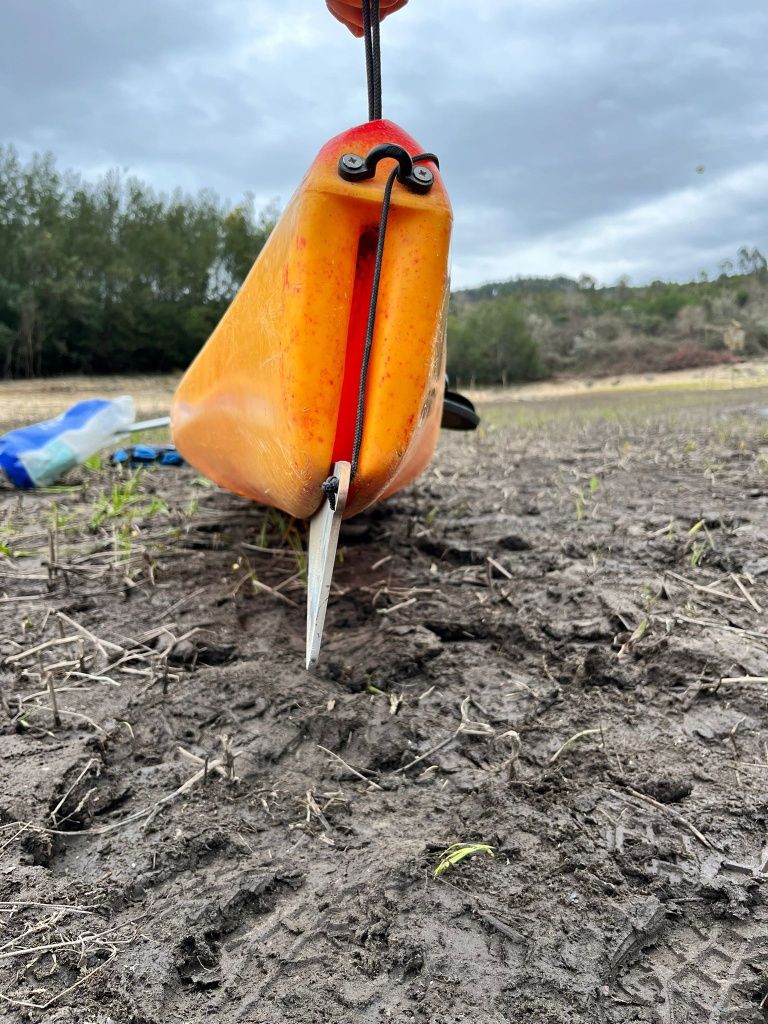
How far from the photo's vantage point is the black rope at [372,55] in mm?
2033

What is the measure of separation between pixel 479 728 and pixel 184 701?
731 millimetres

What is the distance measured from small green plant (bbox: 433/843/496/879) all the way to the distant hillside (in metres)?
19.9

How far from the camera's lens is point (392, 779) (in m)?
1.61

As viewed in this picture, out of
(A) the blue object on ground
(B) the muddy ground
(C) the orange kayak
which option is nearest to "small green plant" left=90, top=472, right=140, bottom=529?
(B) the muddy ground

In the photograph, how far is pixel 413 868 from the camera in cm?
131

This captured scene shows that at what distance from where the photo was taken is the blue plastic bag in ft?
13.9

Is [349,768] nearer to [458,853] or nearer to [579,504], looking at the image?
[458,853]

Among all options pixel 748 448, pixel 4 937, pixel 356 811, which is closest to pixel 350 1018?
pixel 356 811

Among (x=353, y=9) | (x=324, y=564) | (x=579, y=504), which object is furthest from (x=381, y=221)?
(x=579, y=504)

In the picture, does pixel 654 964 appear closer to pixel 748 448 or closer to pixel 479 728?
pixel 479 728

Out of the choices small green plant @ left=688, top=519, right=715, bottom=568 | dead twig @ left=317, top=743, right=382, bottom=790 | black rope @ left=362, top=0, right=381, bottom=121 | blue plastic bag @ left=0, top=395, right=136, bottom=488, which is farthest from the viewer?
blue plastic bag @ left=0, top=395, right=136, bottom=488

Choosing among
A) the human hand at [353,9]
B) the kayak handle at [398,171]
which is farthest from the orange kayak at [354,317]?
the human hand at [353,9]

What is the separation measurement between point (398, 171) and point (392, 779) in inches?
54.1

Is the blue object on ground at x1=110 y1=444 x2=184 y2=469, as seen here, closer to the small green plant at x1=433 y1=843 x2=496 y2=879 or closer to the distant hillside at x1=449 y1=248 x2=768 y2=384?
the small green plant at x1=433 y1=843 x2=496 y2=879
